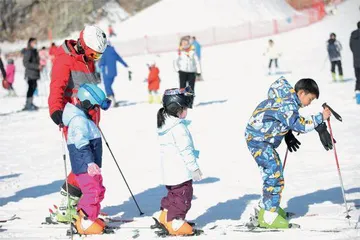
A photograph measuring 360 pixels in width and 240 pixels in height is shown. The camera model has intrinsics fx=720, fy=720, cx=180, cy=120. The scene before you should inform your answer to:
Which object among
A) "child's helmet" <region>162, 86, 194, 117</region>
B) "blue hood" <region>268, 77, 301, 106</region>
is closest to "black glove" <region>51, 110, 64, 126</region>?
"child's helmet" <region>162, 86, 194, 117</region>

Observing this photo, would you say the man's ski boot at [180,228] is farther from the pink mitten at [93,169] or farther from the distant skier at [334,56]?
the distant skier at [334,56]

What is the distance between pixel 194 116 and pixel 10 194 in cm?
669

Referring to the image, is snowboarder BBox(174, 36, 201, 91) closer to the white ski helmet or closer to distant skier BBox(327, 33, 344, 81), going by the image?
distant skier BBox(327, 33, 344, 81)

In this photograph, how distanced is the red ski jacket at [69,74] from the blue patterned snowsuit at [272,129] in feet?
4.93

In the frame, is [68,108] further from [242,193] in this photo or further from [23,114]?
[23,114]

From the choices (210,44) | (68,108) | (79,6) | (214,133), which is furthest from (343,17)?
(68,108)

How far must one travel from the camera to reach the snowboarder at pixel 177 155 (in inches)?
245

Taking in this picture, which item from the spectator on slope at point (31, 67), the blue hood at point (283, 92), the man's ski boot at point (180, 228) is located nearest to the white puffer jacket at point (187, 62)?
the spectator on slope at point (31, 67)

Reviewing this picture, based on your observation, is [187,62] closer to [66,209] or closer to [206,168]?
[206,168]

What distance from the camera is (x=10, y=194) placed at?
8719 millimetres

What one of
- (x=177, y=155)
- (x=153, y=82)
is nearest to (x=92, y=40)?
(x=177, y=155)

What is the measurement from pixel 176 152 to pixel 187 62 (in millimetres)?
9271

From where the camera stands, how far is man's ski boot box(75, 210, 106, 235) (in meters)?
6.37

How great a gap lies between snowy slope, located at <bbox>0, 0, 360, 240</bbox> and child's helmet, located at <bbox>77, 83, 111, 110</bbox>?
1.16m
